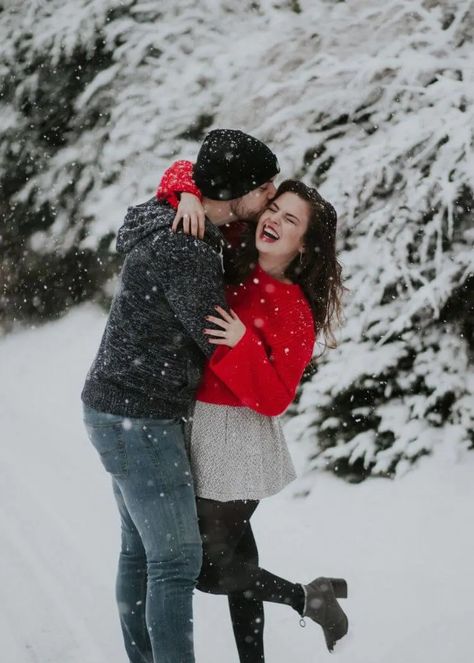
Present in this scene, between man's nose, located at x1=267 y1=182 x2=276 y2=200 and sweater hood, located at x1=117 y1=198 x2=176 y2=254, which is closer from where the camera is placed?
sweater hood, located at x1=117 y1=198 x2=176 y2=254

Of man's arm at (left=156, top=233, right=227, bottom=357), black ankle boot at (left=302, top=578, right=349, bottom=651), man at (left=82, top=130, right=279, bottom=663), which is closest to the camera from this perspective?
man's arm at (left=156, top=233, right=227, bottom=357)

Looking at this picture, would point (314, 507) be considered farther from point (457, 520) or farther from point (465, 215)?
point (465, 215)

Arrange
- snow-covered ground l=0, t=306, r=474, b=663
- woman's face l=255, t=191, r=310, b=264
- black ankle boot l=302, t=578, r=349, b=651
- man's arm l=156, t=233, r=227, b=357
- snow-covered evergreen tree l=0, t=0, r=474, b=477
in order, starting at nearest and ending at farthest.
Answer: man's arm l=156, t=233, r=227, b=357 → woman's face l=255, t=191, r=310, b=264 → black ankle boot l=302, t=578, r=349, b=651 → snow-covered ground l=0, t=306, r=474, b=663 → snow-covered evergreen tree l=0, t=0, r=474, b=477

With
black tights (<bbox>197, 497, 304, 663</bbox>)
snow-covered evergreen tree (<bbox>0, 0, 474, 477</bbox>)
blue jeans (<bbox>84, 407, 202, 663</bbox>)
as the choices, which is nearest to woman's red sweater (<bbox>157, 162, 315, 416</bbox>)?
blue jeans (<bbox>84, 407, 202, 663</bbox>)

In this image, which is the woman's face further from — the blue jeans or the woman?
the blue jeans

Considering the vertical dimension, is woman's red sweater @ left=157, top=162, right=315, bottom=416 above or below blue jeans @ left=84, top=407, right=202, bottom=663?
above

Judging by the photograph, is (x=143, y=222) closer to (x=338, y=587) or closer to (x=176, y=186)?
(x=176, y=186)

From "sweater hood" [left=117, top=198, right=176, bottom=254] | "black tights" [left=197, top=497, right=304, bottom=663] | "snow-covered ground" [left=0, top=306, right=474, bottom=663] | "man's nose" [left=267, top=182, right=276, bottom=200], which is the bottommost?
"snow-covered ground" [left=0, top=306, right=474, bottom=663]

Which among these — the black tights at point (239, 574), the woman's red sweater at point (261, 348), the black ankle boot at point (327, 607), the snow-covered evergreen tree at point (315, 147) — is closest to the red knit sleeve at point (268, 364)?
the woman's red sweater at point (261, 348)

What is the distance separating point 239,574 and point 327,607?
0.42m

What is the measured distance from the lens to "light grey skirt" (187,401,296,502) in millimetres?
1970

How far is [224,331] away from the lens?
5.74ft

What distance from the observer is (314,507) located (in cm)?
355

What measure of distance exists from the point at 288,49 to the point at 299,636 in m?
3.72
